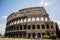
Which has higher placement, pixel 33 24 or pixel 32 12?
pixel 32 12

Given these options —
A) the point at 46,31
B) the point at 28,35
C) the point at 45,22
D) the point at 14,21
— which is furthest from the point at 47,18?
the point at 14,21

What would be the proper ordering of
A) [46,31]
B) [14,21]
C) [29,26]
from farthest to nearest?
[14,21] → [29,26] → [46,31]

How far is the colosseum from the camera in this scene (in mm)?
23641

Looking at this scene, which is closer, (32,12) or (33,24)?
(33,24)

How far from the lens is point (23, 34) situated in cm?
2503

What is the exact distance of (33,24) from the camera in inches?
953

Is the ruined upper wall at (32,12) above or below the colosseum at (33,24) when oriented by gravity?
above

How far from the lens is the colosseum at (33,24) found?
2364cm

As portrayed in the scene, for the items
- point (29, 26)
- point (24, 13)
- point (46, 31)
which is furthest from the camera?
point (24, 13)

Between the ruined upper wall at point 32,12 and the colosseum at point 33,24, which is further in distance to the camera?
the ruined upper wall at point 32,12

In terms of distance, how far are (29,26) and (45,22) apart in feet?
12.2

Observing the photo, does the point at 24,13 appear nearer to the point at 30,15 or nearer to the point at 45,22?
the point at 30,15

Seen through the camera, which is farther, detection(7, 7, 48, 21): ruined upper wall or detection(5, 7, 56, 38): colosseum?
detection(7, 7, 48, 21): ruined upper wall

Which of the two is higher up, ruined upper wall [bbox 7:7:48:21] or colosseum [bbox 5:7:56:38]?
ruined upper wall [bbox 7:7:48:21]
